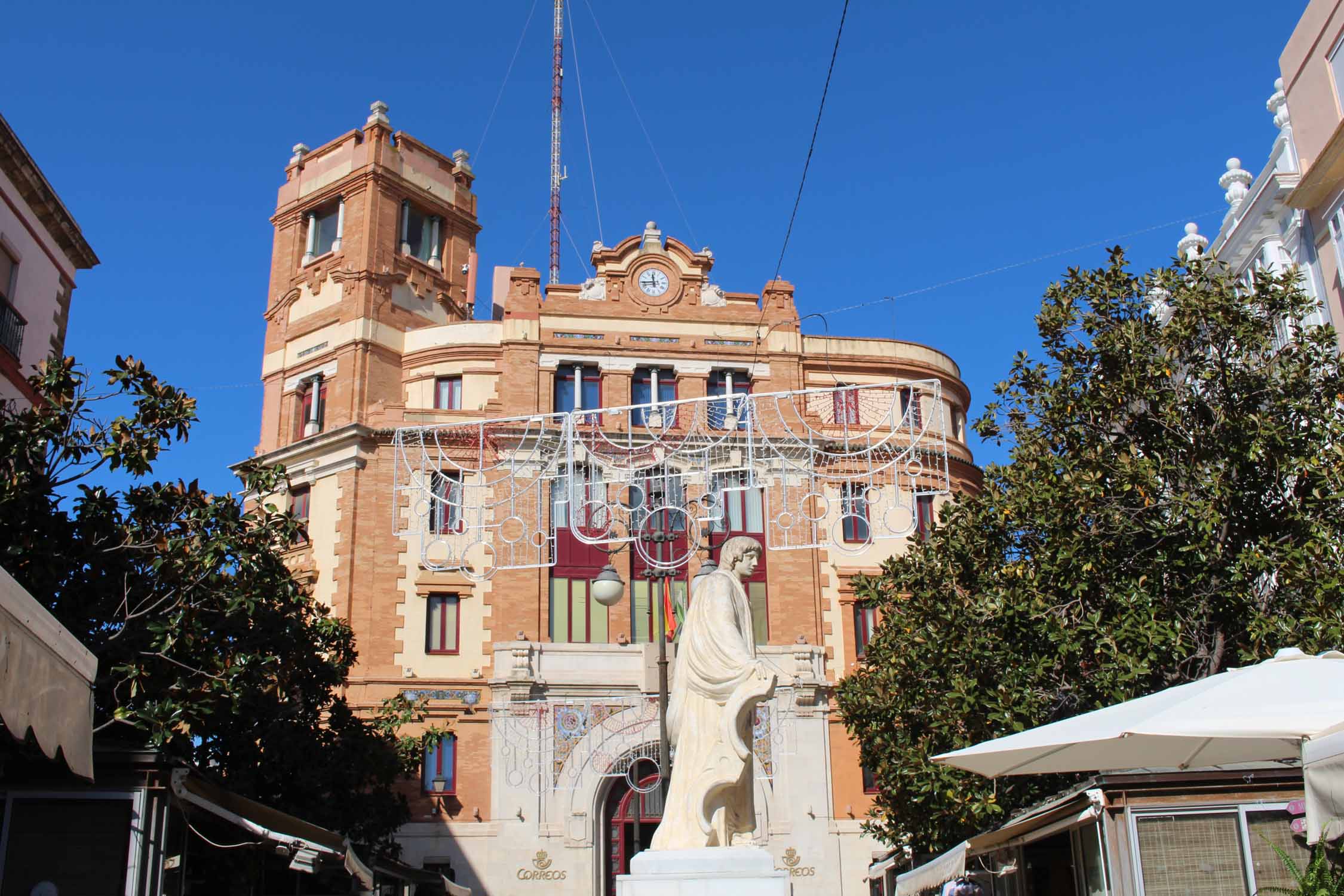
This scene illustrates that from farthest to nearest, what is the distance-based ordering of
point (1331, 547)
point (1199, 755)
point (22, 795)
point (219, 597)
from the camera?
point (219, 597)
point (1331, 547)
point (22, 795)
point (1199, 755)

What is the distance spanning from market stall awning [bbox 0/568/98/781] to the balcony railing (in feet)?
48.0

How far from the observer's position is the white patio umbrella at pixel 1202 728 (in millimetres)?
7387

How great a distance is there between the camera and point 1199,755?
934cm

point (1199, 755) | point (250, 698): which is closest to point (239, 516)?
point (250, 698)

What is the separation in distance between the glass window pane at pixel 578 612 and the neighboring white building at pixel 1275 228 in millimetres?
14153

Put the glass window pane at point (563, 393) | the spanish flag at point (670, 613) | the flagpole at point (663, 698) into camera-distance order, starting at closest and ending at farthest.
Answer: the flagpole at point (663, 698), the spanish flag at point (670, 613), the glass window pane at point (563, 393)

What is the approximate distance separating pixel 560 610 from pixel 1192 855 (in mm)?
18210

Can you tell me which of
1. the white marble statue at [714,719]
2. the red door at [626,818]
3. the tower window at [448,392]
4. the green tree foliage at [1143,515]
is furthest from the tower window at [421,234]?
the white marble statue at [714,719]

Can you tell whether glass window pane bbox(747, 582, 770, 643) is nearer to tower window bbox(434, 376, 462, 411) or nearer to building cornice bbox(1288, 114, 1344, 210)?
tower window bbox(434, 376, 462, 411)

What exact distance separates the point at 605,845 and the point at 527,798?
1993 mm

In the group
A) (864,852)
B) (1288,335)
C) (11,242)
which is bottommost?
(864,852)

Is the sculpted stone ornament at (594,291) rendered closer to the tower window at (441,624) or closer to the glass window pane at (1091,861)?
the tower window at (441,624)

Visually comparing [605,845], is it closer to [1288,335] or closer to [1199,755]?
[1288,335]

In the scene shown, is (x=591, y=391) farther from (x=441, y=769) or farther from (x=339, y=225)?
(x=441, y=769)
